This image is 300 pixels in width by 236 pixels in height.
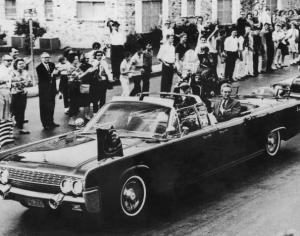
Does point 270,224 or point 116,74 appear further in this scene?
point 116,74

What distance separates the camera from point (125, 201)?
309 inches

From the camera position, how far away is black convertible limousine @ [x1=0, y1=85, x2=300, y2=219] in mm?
7473

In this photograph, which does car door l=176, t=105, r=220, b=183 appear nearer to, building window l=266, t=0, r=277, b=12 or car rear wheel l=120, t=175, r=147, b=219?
car rear wheel l=120, t=175, r=147, b=219

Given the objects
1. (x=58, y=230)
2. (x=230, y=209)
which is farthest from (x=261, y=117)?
(x=58, y=230)

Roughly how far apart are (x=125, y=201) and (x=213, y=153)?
6.52 feet

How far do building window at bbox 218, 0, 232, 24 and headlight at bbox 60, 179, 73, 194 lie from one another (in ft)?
82.1

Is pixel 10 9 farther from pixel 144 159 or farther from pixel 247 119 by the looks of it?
pixel 144 159

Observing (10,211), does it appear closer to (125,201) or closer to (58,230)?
(58,230)

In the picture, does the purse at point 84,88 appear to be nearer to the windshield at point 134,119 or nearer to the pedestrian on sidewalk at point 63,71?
the pedestrian on sidewalk at point 63,71

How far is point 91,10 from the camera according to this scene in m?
26.8

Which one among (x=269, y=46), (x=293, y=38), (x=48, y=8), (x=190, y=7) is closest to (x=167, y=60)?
(x=269, y=46)

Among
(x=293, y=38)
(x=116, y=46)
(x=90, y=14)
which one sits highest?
(x=90, y=14)

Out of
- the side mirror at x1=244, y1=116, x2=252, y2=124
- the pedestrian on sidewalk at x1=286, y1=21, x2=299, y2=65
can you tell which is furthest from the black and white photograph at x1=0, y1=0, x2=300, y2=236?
the pedestrian on sidewalk at x1=286, y1=21, x2=299, y2=65

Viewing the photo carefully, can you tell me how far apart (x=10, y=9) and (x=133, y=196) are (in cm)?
2264
